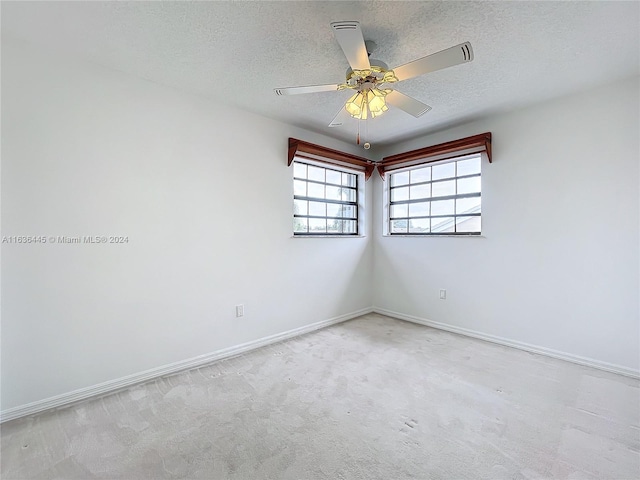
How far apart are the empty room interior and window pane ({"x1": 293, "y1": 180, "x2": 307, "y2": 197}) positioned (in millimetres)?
89

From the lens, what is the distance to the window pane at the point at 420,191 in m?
3.91

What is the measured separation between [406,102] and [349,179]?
2.20 metres

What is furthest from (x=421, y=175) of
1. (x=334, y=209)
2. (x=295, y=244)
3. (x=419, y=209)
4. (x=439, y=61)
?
(x=439, y=61)

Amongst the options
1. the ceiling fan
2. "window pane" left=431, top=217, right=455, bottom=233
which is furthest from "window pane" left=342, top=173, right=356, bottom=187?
the ceiling fan

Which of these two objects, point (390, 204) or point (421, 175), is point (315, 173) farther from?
point (421, 175)

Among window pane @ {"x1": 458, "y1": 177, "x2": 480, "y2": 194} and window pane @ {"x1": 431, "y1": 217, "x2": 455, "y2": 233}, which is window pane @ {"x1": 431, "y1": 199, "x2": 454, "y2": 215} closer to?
window pane @ {"x1": 431, "y1": 217, "x2": 455, "y2": 233}

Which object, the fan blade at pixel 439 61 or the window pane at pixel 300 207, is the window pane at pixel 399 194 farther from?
the fan blade at pixel 439 61

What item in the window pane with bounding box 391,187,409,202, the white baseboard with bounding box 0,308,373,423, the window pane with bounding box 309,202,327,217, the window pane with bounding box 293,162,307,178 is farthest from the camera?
the window pane with bounding box 391,187,409,202

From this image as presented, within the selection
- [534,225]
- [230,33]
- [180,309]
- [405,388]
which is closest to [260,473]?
[405,388]

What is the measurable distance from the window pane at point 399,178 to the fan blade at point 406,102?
1.99 meters

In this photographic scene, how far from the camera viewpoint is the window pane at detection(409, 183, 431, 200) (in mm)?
3906

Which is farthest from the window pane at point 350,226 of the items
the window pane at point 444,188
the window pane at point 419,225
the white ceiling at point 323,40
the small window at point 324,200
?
the white ceiling at point 323,40

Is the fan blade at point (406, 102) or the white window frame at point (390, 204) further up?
the fan blade at point (406, 102)

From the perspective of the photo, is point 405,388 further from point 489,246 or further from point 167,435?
point 489,246
